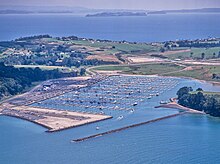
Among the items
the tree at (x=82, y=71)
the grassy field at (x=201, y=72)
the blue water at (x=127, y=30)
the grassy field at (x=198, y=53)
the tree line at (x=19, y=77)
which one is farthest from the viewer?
the blue water at (x=127, y=30)

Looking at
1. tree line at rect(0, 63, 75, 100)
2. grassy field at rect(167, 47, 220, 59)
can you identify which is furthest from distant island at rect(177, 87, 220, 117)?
grassy field at rect(167, 47, 220, 59)

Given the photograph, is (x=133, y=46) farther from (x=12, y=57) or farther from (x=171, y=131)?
(x=171, y=131)

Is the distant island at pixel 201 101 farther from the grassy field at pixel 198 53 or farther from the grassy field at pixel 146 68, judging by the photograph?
the grassy field at pixel 198 53

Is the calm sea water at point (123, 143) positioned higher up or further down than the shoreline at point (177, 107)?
further down

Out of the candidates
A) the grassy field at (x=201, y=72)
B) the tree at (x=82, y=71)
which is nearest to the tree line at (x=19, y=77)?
the tree at (x=82, y=71)

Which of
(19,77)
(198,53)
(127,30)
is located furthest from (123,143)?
(127,30)

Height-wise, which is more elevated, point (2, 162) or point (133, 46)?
point (133, 46)

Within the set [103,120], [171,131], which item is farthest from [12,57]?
[171,131]

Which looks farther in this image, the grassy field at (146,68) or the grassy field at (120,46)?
the grassy field at (120,46)
